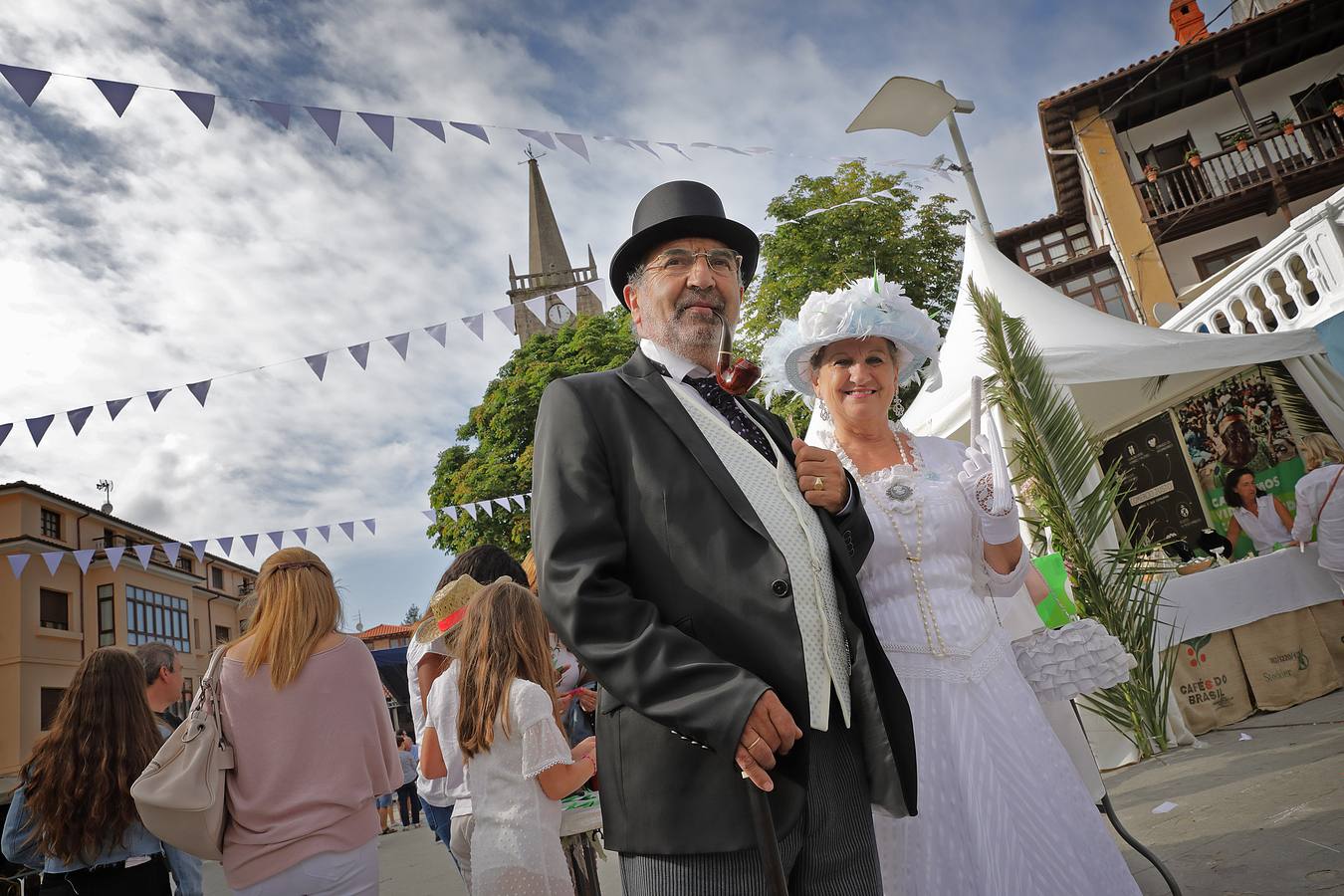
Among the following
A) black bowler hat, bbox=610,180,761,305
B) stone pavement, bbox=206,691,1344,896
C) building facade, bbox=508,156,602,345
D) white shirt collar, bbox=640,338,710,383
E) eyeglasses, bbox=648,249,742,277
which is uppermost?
building facade, bbox=508,156,602,345

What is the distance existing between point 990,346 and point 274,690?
17.2 feet

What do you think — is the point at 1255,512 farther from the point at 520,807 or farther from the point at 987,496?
the point at 520,807

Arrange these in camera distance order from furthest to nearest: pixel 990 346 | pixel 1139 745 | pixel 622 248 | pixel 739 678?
pixel 990 346, pixel 1139 745, pixel 622 248, pixel 739 678

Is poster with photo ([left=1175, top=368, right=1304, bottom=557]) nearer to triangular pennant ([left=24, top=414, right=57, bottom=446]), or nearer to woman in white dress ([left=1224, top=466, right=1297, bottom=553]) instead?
woman in white dress ([left=1224, top=466, right=1297, bottom=553])

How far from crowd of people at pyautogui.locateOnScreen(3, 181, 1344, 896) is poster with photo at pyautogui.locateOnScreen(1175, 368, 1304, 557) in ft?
25.2

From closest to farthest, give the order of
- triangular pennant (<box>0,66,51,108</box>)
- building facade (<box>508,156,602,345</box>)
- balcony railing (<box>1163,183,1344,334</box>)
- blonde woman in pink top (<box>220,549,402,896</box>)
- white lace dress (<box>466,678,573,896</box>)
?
1. blonde woman in pink top (<box>220,549,402,896</box>)
2. white lace dress (<box>466,678,573,896</box>)
3. triangular pennant (<box>0,66,51,108</box>)
4. balcony railing (<box>1163,183,1344,334</box>)
5. building facade (<box>508,156,602,345</box>)

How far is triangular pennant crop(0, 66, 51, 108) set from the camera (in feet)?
15.1

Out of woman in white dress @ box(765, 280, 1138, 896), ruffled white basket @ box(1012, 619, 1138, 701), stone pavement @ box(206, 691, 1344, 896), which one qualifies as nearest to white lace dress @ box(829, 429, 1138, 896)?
woman in white dress @ box(765, 280, 1138, 896)

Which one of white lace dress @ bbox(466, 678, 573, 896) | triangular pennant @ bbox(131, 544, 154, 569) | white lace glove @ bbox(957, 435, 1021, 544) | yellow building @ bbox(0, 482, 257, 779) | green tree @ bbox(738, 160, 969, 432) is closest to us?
white lace glove @ bbox(957, 435, 1021, 544)

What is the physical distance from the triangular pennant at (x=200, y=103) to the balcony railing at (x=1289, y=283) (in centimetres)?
913

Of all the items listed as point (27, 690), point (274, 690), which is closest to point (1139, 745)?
point (274, 690)

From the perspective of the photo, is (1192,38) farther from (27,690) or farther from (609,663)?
(27,690)

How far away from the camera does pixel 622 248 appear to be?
1977 mm

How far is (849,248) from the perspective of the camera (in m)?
16.4
